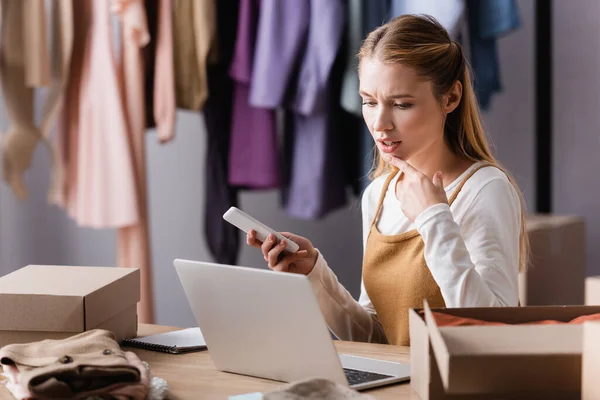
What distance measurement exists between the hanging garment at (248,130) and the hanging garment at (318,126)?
0.08 m

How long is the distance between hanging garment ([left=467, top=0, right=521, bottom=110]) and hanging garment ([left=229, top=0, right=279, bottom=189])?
2.12 ft

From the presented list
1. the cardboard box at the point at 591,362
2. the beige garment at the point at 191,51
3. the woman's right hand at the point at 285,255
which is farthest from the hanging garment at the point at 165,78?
the cardboard box at the point at 591,362

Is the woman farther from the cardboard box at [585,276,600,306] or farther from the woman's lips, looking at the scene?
the cardboard box at [585,276,600,306]

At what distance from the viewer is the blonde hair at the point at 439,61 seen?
1.59 meters

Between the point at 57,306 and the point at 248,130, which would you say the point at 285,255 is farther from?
the point at 248,130

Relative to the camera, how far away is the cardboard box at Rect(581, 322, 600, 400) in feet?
3.40

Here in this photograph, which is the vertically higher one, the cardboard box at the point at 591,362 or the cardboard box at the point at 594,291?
the cardboard box at the point at 591,362

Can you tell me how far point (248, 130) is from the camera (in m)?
2.66

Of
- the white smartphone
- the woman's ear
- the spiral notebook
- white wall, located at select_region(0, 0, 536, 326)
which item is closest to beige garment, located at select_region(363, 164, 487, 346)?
Result: the woman's ear

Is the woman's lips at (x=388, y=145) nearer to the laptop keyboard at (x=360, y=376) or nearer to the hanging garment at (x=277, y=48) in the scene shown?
the laptop keyboard at (x=360, y=376)

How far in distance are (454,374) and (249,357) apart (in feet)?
1.21

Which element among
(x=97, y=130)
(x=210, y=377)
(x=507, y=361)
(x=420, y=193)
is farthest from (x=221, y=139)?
(x=507, y=361)

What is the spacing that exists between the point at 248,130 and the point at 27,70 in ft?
2.18

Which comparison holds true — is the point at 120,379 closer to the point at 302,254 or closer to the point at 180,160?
the point at 302,254
